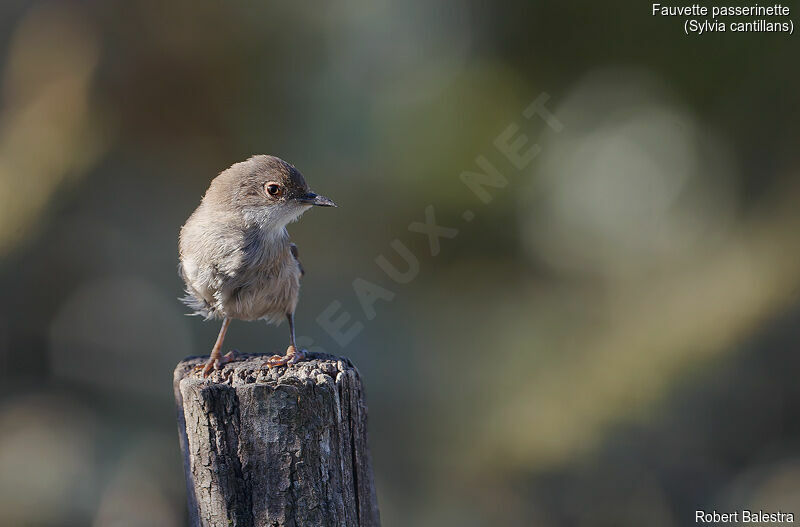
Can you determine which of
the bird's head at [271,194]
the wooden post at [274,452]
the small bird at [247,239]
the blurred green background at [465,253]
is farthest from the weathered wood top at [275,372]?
the blurred green background at [465,253]

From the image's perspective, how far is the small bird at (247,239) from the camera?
3982 mm

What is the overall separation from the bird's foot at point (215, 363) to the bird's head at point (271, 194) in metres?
0.77

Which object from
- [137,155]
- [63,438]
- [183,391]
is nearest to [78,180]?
[137,155]

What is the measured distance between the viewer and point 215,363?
352cm

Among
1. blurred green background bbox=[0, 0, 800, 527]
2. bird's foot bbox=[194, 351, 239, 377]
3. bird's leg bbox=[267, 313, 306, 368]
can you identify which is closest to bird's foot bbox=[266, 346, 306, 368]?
bird's leg bbox=[267, 313, 306, 368]

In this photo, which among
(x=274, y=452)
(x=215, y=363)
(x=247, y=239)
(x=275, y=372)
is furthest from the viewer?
(x=247, y=239)

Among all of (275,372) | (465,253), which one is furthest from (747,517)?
(275,372)

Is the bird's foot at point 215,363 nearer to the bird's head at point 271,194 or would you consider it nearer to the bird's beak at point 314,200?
the bird's head at point 271,194

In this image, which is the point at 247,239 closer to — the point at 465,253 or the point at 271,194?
the point at 271,194

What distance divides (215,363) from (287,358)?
39 cm

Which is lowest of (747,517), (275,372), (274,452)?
(747,517)

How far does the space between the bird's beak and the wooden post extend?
129 cm

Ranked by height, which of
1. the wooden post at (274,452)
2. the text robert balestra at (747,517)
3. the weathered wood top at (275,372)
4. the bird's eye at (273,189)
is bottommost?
the text robert balestra at (747,517)

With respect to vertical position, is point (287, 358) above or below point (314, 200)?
below
